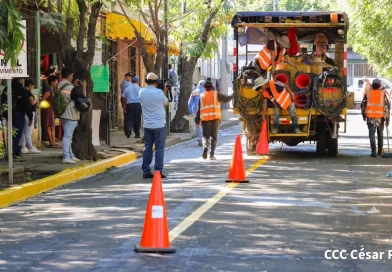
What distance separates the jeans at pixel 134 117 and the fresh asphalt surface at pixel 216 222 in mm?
9742

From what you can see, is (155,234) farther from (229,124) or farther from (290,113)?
(229,124)

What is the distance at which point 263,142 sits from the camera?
20.0 meters

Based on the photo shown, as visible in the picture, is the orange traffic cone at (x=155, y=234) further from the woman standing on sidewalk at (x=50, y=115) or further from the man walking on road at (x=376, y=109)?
the woman standing on sidewalk at (x=50, y=115)

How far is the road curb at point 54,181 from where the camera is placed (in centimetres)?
1354

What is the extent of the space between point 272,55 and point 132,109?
8480 millimetres

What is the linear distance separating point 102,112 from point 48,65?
289 cm

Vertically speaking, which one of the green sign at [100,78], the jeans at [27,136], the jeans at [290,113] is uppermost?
the green sign at [100,78]

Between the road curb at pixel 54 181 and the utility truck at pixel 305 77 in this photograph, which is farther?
the utility truck at pixel 305 77

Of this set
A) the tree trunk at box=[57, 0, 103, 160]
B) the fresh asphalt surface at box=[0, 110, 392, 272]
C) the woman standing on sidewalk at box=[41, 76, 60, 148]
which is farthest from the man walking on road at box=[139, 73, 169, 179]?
the woman standing on sidewalk at box=[41, 76, 60, 148]

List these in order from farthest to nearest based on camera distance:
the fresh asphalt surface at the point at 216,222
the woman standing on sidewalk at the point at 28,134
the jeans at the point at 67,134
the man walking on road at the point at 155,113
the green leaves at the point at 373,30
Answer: the green leaves at the point at 373,30 → the woman standing on sidewalk at the point at 28,134 → the jeans at the point at 67,134 → the man walking on road at the point at 155,113 → the fresh asphalt surface at the point at 216,222

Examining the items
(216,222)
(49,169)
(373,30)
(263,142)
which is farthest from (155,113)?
(373,30)

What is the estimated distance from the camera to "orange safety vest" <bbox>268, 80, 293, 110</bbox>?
19562mm

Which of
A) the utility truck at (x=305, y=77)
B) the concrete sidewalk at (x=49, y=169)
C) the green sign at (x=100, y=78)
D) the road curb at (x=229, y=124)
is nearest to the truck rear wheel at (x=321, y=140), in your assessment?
the utility truck at (x=305, y=77)

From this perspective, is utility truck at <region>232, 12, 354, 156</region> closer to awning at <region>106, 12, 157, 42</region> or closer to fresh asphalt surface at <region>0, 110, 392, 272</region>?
fresh asphalt surface at <region>0, 110, 392, 272</region>
